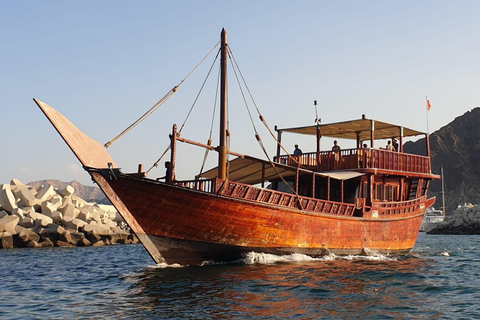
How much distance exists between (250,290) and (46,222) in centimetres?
1872

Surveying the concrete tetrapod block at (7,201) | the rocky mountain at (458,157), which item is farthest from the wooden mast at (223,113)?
the rocky mountain at (458,157)

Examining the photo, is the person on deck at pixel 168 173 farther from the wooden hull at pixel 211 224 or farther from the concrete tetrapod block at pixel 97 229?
the concrete tetrapod block at pixel 97 229

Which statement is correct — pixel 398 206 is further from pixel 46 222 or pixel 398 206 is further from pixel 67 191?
pixel 67 191

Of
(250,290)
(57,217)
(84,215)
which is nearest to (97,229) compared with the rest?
(84,215)

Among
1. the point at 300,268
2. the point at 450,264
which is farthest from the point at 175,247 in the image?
the point at 450,264

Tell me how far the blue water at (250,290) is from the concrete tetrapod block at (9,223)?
30.7ft

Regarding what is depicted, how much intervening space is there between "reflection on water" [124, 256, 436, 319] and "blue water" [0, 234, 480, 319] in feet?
0.06

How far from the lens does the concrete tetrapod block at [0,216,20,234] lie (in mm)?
24205

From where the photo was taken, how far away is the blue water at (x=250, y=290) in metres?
8.82

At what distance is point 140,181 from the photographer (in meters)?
12.9

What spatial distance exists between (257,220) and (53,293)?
599 cm

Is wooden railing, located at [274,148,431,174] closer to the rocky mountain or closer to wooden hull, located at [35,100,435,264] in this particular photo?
wooden hull, located at [35,100,435,264]

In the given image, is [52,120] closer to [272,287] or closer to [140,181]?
[140,181]

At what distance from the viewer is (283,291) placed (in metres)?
10.6
